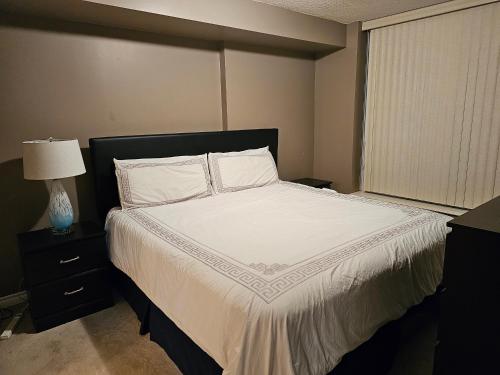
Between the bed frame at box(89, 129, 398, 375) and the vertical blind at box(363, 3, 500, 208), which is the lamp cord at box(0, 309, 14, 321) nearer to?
the bed frame at box(89, 129, 398, 375)

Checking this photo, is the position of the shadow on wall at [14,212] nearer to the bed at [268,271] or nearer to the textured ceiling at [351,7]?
the bed at [268,271]

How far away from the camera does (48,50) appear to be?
2408 millimetres

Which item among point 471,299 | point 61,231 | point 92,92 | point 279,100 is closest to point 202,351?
point 471,299

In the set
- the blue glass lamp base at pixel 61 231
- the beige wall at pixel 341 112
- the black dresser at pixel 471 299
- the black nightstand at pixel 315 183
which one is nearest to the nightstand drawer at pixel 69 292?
the blue glass lamp base at pixel 61 231

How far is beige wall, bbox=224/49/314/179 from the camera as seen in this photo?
11.2ft

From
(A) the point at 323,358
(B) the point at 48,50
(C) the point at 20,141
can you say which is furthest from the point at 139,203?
(A) the point at 323,358

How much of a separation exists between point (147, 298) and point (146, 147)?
4.37 feet

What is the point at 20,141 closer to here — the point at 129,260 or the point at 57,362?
the point at 129,260

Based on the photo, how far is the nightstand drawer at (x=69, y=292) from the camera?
2.11m

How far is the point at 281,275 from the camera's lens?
1389mm

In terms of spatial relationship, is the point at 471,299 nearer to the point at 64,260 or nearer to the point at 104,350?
the point at 104,350

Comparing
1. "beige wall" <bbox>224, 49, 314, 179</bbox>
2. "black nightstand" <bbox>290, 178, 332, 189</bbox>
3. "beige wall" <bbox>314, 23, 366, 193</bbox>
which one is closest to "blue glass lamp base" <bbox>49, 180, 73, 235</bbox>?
"beige wall" <bbox>224, 49, 314, 179</bbox>

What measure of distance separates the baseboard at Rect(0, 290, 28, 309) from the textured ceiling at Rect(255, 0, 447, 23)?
3116mm

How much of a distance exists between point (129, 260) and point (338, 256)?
1350mm
